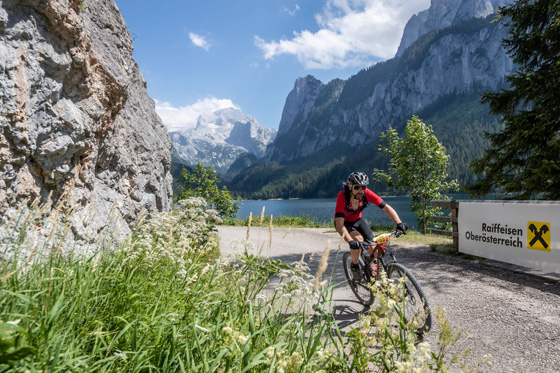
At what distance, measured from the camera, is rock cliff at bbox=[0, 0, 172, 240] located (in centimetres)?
364

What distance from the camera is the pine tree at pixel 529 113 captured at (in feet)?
27.8

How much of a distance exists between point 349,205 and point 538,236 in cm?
488

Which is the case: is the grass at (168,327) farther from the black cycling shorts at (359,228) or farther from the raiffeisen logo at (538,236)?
the raiffeisen logo at (538,236)

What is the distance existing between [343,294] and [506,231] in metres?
4.95

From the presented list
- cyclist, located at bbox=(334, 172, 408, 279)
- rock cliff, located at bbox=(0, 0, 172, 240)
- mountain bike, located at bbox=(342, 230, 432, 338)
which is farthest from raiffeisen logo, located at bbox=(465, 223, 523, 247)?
rock cliff, located at bbox=(0, 0, 172, 240)

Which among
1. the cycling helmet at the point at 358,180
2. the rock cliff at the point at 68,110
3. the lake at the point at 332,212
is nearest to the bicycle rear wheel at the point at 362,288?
the cycling helmet at the point at 358,180

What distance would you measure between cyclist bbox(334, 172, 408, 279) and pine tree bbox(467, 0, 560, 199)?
5.60 m

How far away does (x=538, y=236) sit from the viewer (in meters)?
7.04

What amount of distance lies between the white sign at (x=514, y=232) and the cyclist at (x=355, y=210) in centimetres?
410

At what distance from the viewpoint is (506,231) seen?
25.6ft

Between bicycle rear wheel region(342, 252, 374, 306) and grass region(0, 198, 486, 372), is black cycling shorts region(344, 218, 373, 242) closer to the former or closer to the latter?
bicycle rear wheel region(342, 252, 374, 306)

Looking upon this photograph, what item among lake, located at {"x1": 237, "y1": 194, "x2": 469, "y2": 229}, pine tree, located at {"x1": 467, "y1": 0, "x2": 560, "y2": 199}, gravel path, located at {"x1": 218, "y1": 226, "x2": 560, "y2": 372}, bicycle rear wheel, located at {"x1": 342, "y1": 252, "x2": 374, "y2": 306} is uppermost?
pine tree, located at {"x1": 467, "y1": 0, "x2": 560, "y2": 199}

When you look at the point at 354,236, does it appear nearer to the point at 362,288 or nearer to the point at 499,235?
the point at 362,288

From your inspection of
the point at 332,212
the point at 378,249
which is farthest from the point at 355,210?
the point at 332,212
